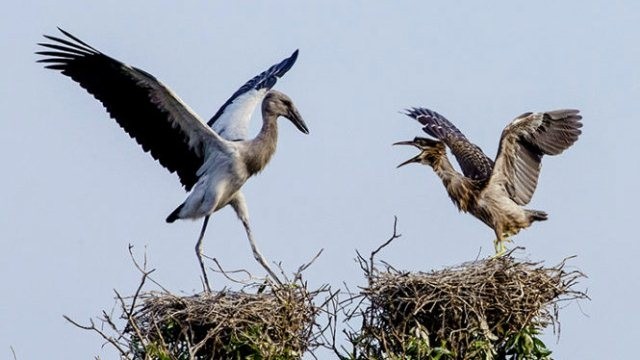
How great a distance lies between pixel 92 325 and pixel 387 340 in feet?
7.57

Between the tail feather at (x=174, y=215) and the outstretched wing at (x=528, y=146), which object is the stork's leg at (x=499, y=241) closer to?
the outstretched wing at (x=528, y=146)

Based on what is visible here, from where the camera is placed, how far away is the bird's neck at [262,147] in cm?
1109

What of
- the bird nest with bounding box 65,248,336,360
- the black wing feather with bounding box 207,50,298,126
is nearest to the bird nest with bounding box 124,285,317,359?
the bird nest with bounding box 65,248,336,360

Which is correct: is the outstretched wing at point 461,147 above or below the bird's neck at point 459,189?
above

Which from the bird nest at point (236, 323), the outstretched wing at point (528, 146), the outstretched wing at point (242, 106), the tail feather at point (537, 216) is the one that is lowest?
the bird nest at point (236, 323)

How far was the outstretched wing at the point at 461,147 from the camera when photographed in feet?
39.2

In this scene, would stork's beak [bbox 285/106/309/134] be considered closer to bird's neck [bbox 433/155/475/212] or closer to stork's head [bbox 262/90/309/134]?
stork's head [bbox 262/90/309/134]

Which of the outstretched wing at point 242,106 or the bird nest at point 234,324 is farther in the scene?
the outstretched wing at point 242,106

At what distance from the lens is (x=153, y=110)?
35.3 feet

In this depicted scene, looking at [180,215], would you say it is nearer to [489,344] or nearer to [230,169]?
[230,169]

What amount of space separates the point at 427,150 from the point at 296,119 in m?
1.18

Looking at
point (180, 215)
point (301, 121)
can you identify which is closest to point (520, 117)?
point (301, 121)

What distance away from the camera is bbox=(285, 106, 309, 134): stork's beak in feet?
37.5

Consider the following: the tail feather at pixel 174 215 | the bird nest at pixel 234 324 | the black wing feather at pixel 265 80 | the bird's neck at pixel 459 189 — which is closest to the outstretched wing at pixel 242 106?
the black wing feather at pixel 265 80
